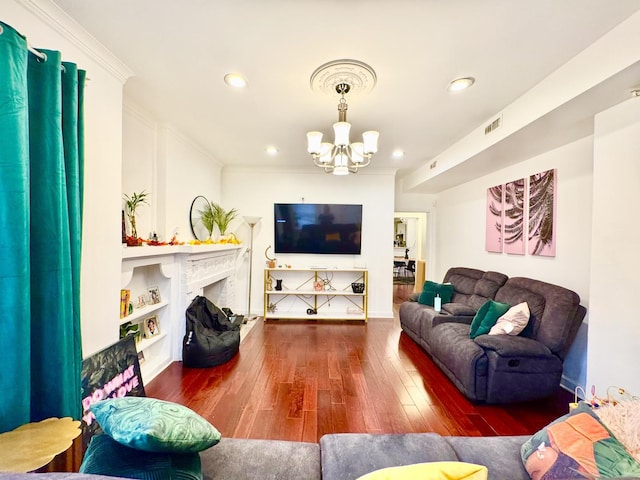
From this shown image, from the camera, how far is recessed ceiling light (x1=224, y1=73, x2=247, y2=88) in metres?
1.91

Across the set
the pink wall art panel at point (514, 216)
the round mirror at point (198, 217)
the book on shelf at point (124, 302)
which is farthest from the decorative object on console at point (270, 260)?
the pink wall art panel at point (514, 216)

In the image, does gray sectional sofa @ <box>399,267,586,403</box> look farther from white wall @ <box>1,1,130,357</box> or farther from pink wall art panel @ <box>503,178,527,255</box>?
white wall @ <box>1,1,130,357</box>

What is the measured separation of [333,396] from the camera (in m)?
2.29

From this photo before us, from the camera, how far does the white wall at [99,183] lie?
1.60 meters

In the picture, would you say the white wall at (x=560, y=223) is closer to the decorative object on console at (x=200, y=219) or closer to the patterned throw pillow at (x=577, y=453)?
the patterned throw pillow at (x=577, y=453)

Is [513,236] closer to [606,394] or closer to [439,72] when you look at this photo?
[606,394]

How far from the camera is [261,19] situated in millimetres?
1424

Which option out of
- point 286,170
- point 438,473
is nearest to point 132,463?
point 438,473

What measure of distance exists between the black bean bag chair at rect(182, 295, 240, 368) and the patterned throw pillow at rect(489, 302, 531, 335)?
2.71 meters

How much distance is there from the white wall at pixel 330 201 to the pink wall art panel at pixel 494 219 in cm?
144

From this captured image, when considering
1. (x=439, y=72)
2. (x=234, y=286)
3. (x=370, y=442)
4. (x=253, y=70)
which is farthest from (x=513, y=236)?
(x=234, y=286)

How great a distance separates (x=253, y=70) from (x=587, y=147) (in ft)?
9.88

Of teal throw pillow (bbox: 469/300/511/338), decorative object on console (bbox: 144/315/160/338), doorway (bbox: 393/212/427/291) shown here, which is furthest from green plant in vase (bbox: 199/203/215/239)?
doorway (bbox: 393/212/427/291)

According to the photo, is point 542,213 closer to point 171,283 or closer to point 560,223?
point 560,223
